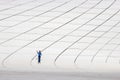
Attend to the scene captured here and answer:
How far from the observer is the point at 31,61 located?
18875 millimetres

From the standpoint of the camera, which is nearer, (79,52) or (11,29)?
(79,52)

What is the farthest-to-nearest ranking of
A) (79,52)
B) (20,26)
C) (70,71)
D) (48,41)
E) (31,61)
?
(20,26)
(48,41)
(79,52)
(31,61)
(70,71)

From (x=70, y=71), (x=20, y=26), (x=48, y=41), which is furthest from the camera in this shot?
(x=20, y=26)

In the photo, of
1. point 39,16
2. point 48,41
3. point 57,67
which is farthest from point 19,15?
point 57,67

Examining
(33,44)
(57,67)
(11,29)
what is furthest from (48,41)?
(57,67)

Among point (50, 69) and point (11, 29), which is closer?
point (50, 69)

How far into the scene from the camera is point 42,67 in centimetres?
1794

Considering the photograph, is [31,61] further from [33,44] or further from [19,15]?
[19,15]

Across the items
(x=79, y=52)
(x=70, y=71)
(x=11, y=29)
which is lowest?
(x=70, y=71)

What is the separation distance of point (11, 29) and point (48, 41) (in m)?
2.25

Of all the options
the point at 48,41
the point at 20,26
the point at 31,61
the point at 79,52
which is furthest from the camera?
the point at 20,26

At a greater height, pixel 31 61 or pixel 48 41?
pixel 48 41

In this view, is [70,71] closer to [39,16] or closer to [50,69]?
[50,69]

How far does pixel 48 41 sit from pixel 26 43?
3.64 feet
